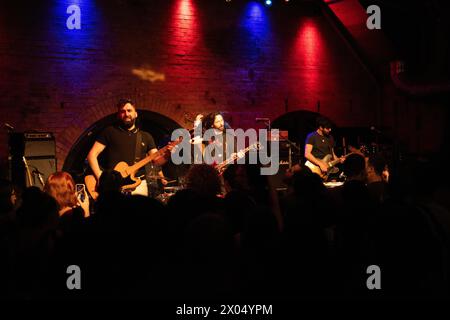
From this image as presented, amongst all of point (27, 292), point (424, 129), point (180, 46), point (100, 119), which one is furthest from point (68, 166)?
point (424, 129)

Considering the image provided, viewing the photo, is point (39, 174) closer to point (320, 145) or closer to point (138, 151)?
point (138, 151)

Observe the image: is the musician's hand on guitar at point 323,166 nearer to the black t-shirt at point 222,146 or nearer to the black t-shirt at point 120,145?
the black t-shirt at point 222,146

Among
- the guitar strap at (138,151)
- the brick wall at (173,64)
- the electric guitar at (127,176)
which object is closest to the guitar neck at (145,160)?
the electric guitar at (127,176)

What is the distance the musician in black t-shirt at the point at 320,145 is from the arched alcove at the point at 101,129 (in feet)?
8.59

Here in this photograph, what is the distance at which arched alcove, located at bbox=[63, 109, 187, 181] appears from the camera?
9.15 m

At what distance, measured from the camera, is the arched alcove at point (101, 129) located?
915 cm

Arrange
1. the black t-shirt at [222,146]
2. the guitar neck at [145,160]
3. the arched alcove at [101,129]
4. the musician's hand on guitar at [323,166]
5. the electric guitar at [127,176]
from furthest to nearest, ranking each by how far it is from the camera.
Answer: the musician's hand on guitar at [323,166]
the arched alcove at [101,129]
the black t-shirt at [222,146]
the guitar neck at [145,160]
the electric guitar at [127,176]

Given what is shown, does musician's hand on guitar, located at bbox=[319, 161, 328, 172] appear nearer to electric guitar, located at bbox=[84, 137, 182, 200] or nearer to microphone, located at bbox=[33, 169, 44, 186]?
electric guitar, located at bbox=[84, 137, 182, 200]

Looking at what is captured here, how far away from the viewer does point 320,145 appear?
10320 mm

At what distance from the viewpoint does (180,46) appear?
10.2m

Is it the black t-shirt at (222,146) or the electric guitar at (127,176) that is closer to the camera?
the electric guitar at (127,176)

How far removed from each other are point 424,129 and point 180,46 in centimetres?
609

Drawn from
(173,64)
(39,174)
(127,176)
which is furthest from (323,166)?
(39,174)
